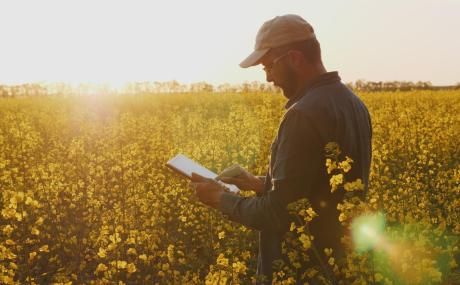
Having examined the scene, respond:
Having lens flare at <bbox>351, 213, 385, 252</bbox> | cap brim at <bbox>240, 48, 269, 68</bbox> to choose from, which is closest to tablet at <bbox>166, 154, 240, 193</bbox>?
cap brim at <bbox>240, 48, 269, 68</bbox>

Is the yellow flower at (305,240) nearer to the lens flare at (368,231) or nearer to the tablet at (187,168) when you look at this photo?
the lens flare at (368,231)

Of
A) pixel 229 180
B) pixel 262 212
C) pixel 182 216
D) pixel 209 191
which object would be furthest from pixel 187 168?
pixel 182 216

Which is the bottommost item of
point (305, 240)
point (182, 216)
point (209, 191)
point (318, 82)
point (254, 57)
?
point (182, 216)

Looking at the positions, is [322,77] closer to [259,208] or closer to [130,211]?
[259,208]

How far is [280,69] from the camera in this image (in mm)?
2535

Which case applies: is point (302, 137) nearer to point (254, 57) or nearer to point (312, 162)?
point (312, 162)

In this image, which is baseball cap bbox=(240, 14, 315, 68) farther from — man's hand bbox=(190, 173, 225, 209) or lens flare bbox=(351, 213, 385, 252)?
lens flare bbox=(351, 213, 385, 252)

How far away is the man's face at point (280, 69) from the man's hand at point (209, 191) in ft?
1.79

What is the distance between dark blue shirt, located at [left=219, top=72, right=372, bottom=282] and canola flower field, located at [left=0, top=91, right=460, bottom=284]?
8 centimetres

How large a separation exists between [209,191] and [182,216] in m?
2.04

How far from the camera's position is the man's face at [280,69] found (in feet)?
8.26

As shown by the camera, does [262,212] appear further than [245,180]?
No

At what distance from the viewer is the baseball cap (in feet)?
8.20

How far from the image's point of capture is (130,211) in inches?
222
